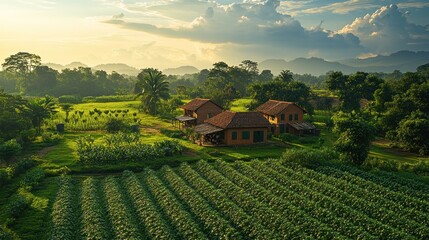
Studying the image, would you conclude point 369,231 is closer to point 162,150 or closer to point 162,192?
point 162,192

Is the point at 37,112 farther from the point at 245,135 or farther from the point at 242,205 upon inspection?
the point at 242,205

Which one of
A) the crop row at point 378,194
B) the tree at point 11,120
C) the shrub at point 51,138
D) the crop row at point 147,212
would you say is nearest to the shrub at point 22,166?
the tree at point 11,120

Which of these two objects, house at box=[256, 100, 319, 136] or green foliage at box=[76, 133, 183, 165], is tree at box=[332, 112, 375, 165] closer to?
green foliage at box=[76, 133, 183, 165]

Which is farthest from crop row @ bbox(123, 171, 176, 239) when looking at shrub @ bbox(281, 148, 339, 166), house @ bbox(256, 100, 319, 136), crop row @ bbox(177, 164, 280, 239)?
house @ bbox(256, 100, 319, 136)

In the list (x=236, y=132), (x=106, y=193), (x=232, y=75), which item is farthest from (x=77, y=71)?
(x=106, y=193)

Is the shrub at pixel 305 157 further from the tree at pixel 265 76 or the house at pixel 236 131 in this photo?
the tree at pixel 265 76

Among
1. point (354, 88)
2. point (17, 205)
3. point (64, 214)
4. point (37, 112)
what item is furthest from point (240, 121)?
point (354, 88)
